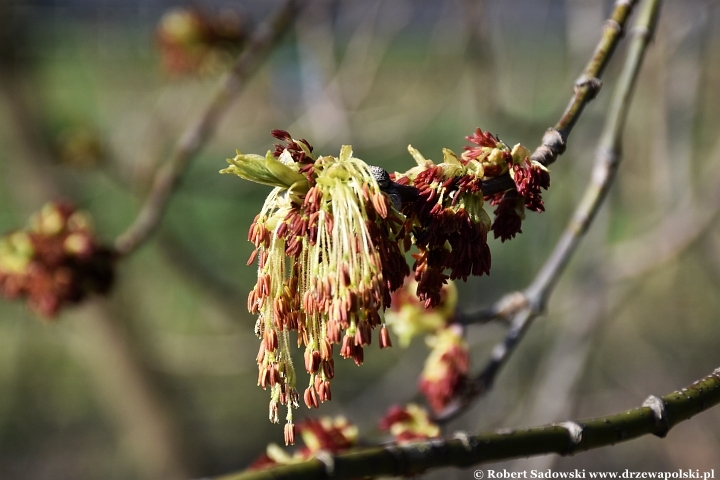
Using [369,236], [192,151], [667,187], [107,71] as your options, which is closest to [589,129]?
[667,187]

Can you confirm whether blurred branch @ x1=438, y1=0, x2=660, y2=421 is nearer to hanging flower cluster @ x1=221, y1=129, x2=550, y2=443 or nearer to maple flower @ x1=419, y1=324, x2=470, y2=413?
maple flower @ x1=419, y1=324, x2=470, y2=413

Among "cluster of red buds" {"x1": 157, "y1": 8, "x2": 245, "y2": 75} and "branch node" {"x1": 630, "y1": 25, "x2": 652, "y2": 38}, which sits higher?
"cluster of red buds" {"x1": 157, "y1": 8, "x2": 245, "y2": 75}

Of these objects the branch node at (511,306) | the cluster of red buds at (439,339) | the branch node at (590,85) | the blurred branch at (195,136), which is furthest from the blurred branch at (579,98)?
the blurred branch at (195,136)

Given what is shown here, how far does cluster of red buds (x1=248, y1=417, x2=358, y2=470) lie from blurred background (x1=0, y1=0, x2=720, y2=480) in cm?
123

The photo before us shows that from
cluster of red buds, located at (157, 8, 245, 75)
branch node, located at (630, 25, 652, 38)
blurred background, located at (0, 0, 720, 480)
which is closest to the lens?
branch node, located at (630, 25, 652, 38)

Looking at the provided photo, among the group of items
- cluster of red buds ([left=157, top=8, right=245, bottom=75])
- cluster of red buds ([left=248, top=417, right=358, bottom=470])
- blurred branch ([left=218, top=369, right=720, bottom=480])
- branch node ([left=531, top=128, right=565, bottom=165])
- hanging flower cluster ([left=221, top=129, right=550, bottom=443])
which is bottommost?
cluster of red buds ([left=248, top=417, right=358, bottom=470])

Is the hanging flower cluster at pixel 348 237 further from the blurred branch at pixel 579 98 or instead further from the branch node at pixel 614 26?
the branch node at pixel 614 26

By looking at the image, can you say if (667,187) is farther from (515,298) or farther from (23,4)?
(23,4)

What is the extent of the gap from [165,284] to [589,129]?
5.26 meters

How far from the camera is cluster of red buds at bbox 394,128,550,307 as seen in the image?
88 centimetres

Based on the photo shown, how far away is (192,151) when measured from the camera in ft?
7.81

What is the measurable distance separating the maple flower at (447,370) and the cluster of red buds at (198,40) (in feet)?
6.42

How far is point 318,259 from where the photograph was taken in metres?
0.89

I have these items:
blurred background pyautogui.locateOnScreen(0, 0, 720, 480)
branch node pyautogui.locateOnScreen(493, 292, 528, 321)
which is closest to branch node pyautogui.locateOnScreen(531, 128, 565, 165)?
branch node pyautogui.locateOnScreen(493, 292, 528, 321)
